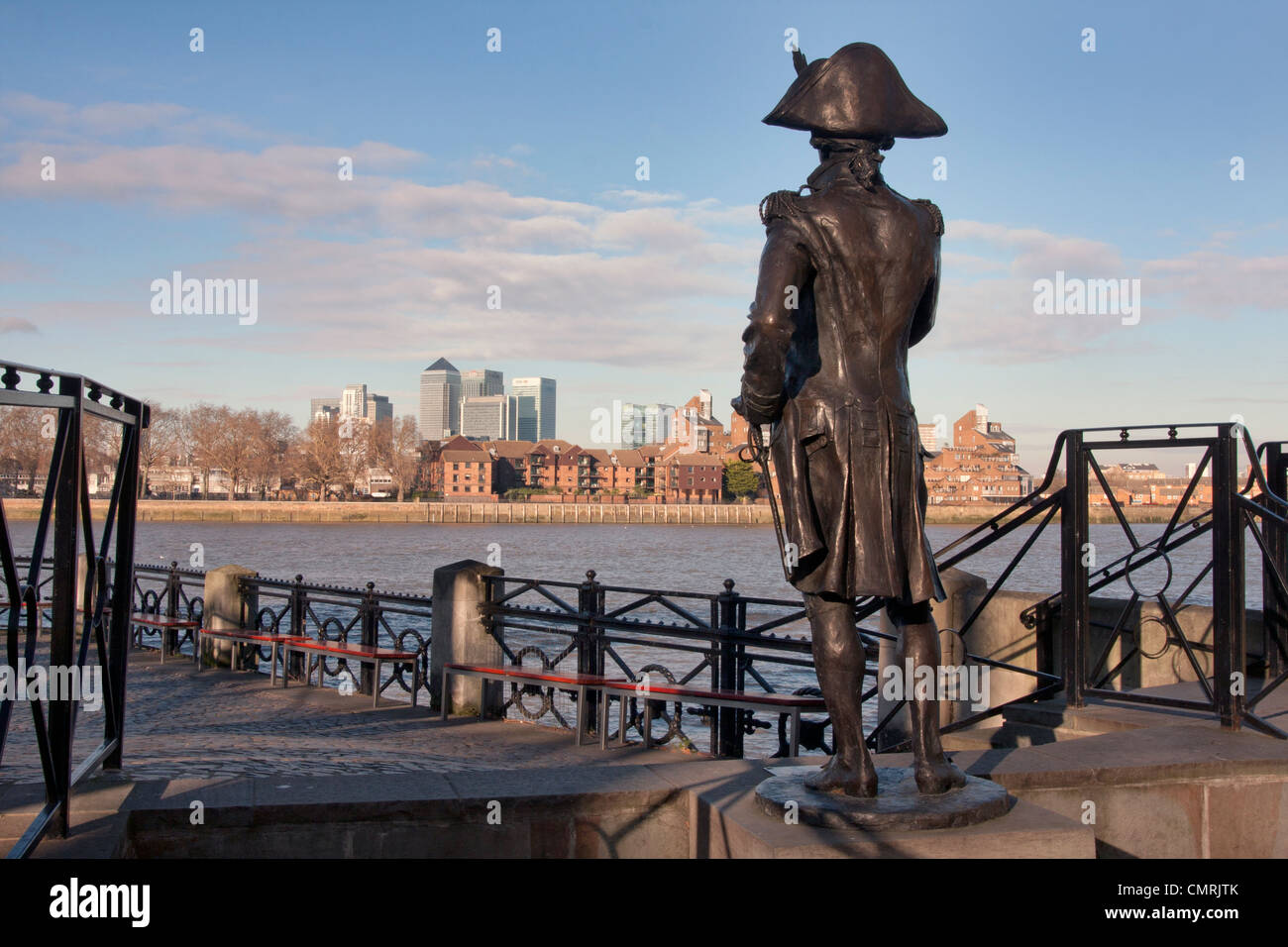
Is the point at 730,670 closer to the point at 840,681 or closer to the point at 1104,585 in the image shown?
Answer: the point at 1104,585

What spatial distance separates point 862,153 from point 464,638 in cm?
803

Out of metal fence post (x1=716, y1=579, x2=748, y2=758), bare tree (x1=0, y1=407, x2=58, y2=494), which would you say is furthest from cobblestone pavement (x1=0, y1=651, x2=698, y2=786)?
bare tree (x1=0, y1=407, x2=58, y2=494)

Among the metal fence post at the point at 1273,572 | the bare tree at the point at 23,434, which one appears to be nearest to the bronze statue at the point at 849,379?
the bare tree at the point at 23,434

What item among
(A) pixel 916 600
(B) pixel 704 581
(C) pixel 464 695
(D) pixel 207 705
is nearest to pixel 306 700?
(D) pixel 207 705

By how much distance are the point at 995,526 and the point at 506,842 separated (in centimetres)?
420

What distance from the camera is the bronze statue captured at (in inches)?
160

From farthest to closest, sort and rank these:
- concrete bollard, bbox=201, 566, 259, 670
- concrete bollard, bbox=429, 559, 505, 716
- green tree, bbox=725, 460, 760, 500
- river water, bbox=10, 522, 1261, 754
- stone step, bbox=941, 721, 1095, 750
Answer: green tree, bbox=725, 460, 760, 500, river water, bbox=10, 522, 1261, 754, concrete bollard, bbox=201, 566, 259, 670, concrete bollard, bbox=429, 559, 505, 716, stone step, bbox=941, 721, 1095, 750

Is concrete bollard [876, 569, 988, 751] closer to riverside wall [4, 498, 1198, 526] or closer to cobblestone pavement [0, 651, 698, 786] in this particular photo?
cobblestone pavement [0, 651, 698, 786]

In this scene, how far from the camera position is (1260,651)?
7.62 metres

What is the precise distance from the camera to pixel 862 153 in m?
4.31

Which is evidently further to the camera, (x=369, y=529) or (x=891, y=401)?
(x=369, y=529)

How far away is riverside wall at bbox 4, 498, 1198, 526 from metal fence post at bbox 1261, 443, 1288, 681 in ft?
300

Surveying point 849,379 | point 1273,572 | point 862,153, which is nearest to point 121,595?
point 849,379
